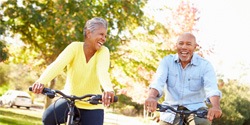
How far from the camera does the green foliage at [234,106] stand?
29.4m

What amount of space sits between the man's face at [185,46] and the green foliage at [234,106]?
2542cm

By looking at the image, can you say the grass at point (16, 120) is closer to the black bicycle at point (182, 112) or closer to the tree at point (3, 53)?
the tree at point (3, 53)

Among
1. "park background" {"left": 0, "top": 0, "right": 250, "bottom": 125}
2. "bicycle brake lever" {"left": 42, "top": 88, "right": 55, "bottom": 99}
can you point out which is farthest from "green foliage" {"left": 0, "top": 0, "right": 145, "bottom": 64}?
"bicycle brake lever" {"left": 42, "top": 88, "right": 55, "bottom": 99}

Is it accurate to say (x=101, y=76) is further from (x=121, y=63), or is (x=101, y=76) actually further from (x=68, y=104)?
(x=121, y=63)

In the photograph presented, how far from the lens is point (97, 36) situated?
4219 mm

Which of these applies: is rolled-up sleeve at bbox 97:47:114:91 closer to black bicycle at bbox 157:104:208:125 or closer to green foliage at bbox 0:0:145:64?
black bicycle at bbox 157:104:208:125

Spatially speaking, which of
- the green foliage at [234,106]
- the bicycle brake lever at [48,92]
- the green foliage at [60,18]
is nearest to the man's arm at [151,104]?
the bicycle brake lever at [48,92]

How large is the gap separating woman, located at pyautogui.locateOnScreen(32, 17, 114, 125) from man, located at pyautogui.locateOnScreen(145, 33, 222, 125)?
54 cm

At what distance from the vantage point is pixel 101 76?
4047 mm

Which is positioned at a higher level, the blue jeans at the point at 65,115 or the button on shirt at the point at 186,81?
the button on shirt at the point at 186,81

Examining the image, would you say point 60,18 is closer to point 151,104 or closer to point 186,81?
point 186,81

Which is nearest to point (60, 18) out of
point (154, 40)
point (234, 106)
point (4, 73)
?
point (154, 40)

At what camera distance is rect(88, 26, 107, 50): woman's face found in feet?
13.8

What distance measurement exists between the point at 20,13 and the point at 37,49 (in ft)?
8.72
